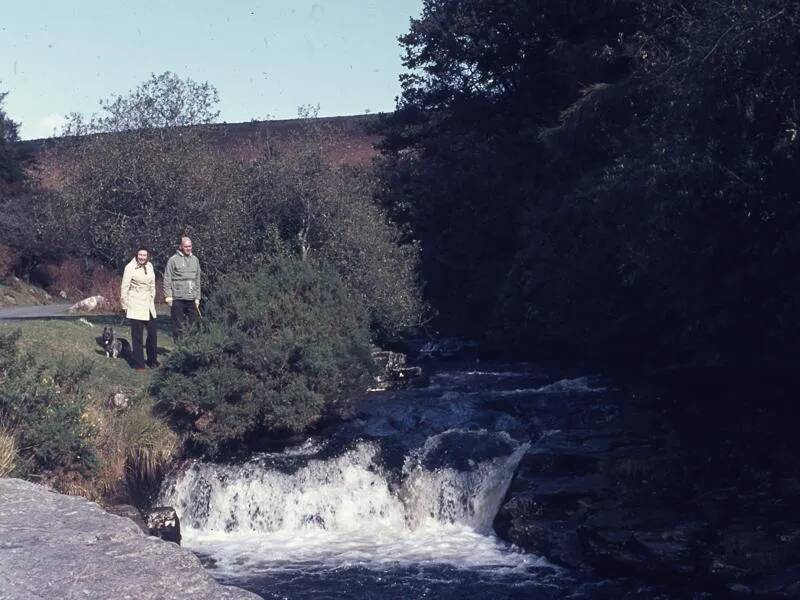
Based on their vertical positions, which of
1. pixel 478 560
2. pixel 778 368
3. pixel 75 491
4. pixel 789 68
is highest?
pixel 789 68


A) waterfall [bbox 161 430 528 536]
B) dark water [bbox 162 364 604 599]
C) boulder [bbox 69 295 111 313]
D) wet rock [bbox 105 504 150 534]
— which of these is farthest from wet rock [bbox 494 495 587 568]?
boulder [bbox 69 295 111 313]

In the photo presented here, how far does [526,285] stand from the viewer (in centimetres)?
2422

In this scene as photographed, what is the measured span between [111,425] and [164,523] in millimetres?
2158

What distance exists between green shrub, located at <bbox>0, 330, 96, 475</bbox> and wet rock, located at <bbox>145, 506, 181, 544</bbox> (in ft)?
3.57

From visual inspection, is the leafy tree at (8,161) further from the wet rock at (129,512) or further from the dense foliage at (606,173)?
the wet rock at (129,512)

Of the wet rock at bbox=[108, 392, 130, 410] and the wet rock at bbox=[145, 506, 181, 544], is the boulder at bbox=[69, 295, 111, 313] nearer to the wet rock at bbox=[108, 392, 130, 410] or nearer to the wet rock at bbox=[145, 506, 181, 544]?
the wet rock at bbox=[108, 392, 130, 410]

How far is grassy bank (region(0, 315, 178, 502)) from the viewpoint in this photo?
13.4 metres

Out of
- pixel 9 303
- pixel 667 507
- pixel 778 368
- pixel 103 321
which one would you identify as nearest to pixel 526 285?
pixel 778 368

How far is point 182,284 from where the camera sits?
17172 millimetres

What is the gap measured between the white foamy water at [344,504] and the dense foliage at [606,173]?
4.04 meters

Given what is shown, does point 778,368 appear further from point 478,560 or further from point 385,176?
point 385,176

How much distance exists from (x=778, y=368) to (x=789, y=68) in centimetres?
687

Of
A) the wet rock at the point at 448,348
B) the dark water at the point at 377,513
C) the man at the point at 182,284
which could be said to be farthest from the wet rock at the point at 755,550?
the wet rock at the point at 448,348

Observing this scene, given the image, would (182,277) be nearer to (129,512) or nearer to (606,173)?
(129,512)
